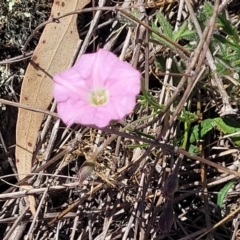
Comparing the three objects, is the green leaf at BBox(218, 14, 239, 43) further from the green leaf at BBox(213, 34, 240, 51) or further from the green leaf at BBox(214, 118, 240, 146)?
the green leaf at BBox(214, 118, 240, 146)

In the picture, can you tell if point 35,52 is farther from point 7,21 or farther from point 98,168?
point 98,168

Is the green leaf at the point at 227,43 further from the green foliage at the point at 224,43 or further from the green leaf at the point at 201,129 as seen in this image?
the green leaf at the point at 201,129

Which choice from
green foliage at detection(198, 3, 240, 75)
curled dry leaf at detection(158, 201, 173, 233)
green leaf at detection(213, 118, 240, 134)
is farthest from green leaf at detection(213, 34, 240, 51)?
curled dry leaf at detection(158, 201, 173, 233)

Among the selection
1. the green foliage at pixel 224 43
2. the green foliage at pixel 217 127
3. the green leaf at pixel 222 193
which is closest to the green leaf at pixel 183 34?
the green foliage at pixel 224 43

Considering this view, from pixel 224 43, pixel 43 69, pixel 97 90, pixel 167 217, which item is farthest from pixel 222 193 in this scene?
pixel 43 69

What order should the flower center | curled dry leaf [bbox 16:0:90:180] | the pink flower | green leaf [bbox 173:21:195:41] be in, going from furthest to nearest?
1. curled dry leaf [bbox 16:0:90:180]
2. green leaf [bbox 173:21:195:41]
3. the flower center
4. the pink flower

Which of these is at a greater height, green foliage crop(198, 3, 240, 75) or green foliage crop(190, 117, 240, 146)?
green foliage crop(198, 3, 240, 75)

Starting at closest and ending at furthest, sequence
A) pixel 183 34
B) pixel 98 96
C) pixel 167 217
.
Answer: pixel 98 96 → pixel 167 217 → pixel 183 34

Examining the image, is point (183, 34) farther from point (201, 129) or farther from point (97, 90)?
point (97, 90)
